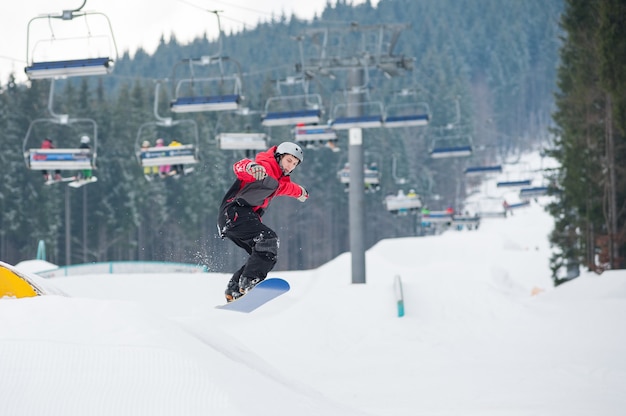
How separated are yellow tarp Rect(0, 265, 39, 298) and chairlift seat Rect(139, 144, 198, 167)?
56.2 feet

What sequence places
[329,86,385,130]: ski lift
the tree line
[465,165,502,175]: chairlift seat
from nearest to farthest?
[329,86,385,130]: ski lift, the tree line, [465,165,502,175]: chairlift seat

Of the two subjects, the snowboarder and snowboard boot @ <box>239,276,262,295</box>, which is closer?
the snowboarder

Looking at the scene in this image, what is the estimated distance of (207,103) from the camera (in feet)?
70.1

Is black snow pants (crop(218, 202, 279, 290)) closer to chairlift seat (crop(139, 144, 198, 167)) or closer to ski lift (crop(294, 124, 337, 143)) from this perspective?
chairlift seat (crop(139, 144, 198, 167))

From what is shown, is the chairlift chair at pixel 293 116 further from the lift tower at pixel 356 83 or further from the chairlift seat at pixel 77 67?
the chairlift seat at pixel 77 67

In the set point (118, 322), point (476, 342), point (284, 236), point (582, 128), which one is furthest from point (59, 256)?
point (118, 322)

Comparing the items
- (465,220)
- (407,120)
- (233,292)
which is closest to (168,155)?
(407,120)

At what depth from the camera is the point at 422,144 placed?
9488 cm

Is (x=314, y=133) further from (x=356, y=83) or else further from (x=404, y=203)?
(x=404, y=203)

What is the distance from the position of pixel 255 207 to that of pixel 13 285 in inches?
116

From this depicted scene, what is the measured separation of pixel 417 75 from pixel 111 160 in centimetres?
7914

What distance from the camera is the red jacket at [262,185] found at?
26.6ft

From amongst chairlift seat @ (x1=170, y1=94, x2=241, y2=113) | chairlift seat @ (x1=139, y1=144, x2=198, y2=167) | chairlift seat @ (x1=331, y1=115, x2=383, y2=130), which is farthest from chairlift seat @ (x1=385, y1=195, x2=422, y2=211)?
chairlift seat @ (x1=170, y1=94, x2=241, y2=113)

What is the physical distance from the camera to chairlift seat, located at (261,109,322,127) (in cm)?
2428
